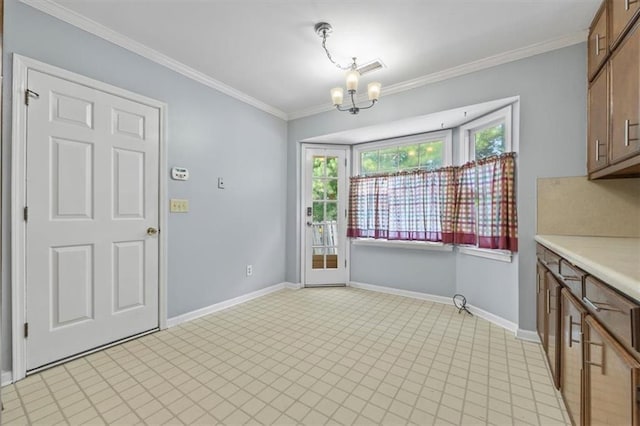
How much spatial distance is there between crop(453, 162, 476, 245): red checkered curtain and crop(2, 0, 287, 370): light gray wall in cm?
229

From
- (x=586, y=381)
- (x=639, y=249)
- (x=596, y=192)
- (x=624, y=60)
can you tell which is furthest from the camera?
(x=596, y=192)

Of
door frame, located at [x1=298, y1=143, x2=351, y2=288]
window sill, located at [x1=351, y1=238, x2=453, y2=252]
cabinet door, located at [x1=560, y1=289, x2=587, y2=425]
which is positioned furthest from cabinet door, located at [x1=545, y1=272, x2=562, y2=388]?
door frame, located at [x1=298, y1=143, x2=351, y2=288]

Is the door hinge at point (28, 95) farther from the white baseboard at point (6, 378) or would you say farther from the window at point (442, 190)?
the window at point (442, 190)

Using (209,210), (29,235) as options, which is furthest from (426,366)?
(29,235)

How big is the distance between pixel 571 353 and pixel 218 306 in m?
2.94

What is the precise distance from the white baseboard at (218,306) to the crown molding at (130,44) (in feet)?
7.87

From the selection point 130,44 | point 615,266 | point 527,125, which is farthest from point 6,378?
point 527,125

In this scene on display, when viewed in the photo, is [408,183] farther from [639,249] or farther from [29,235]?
[29,235]

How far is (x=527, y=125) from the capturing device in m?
2.37

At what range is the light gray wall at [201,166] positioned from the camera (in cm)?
183

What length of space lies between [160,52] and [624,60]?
338 cm

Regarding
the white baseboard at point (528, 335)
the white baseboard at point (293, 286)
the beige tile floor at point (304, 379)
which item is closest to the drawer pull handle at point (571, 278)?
the beige tile floor at point (304, 379)

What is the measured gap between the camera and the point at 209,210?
297cm

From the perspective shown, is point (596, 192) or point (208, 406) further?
point (596, 192)
